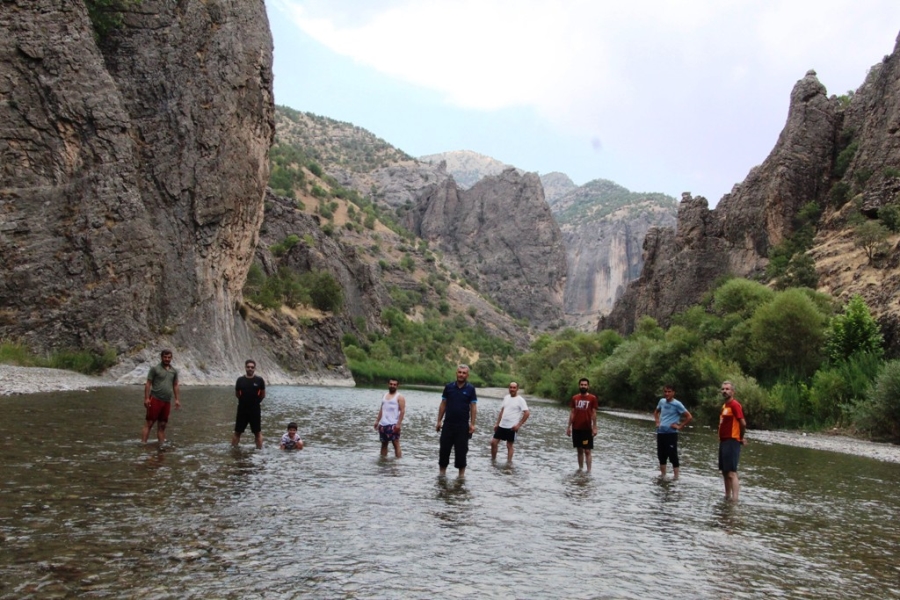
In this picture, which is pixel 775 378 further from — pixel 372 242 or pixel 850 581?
pixel 372 242

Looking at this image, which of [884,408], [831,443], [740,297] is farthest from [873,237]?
[831,443]

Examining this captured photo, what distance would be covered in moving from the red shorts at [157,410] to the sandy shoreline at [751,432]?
518 inches

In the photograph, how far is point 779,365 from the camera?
1652 inches

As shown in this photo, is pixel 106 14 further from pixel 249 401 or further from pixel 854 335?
pixel 854 335

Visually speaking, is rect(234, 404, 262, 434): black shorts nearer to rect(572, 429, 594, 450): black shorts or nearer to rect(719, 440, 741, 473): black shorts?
rect(572, 429, 594, 450): black shorts

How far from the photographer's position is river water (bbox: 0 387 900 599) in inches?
276

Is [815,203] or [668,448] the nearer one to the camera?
[668,448]

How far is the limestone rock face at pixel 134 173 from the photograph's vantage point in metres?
41.6

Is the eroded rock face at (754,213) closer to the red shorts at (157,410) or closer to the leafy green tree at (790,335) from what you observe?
the leafy green tree at (790,335)

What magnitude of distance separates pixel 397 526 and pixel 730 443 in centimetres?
734

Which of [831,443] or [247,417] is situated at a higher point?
[247,417]

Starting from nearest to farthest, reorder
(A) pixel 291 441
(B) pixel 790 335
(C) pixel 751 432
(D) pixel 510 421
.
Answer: (A) pixel 291 441 < (D) pixel 510 421 < (C) pixel 751 432 < (B) pixel 790 335

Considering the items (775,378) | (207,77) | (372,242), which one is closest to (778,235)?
(775,378)

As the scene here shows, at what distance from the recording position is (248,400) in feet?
54.3
